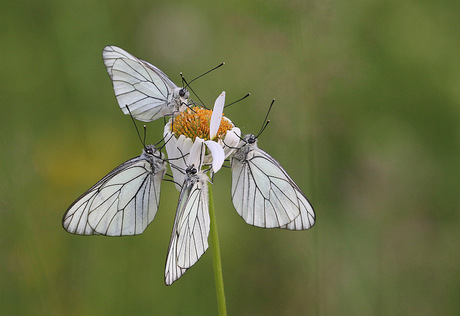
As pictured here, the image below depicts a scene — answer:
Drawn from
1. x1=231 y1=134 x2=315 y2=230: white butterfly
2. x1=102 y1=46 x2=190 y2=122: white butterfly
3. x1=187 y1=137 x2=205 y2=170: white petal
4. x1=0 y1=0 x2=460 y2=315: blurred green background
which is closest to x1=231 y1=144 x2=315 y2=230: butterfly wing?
x1=231 y1=134 x2=315 y2=230: white butterfly

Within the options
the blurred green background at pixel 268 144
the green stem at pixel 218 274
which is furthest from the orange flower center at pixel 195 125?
the blurred green background at pixel 268 144

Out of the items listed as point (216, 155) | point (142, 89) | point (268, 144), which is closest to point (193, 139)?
point (216, 155)

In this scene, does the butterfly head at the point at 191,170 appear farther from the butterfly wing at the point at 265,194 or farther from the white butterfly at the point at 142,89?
the white butterfly at the point at 142,89

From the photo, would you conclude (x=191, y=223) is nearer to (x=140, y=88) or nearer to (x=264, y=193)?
(x=264, y=193)

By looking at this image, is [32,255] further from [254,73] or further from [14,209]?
[254,73]

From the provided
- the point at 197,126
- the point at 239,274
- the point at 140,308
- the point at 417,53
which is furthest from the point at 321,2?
the point at 140,308
